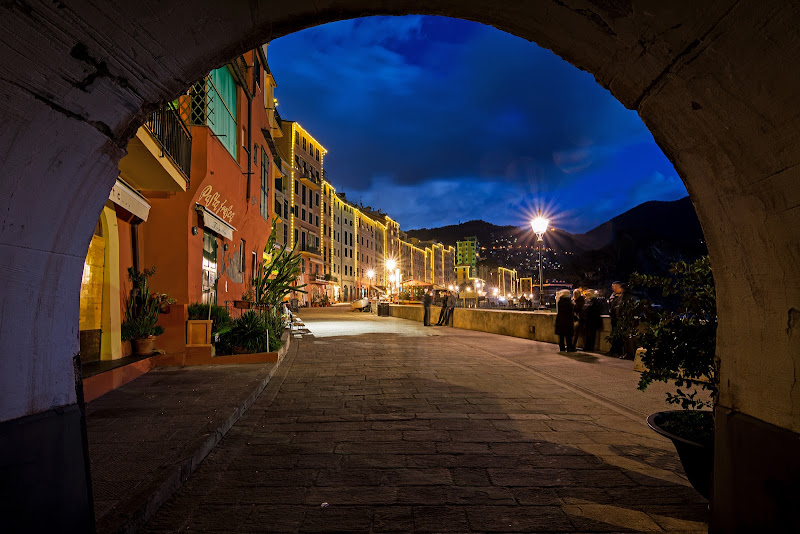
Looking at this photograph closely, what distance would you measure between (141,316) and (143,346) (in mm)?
533

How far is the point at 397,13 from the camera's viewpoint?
8.24 feet

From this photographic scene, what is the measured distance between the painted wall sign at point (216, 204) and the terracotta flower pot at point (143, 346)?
10.5 ft

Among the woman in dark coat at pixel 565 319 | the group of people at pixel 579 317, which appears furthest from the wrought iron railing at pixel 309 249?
the woman in dark coat at pixel 565 319

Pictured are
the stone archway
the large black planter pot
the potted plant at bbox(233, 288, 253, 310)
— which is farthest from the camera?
the potted plant at bbox(233, 288, 253, 310)

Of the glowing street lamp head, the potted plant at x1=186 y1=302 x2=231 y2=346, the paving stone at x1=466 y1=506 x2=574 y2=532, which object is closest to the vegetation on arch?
the paving stone at x1=466 y1=506 x2=574 y2=532

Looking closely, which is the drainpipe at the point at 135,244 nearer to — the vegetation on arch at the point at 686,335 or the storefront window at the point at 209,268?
the storefront window at the point at 209,268

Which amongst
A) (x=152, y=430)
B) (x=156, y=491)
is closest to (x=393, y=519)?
(x=156, y=491)

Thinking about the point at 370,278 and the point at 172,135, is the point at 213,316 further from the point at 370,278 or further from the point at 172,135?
the point at 370,278

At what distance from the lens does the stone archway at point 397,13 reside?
1.96 metres

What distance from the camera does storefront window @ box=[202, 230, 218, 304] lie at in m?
11.1

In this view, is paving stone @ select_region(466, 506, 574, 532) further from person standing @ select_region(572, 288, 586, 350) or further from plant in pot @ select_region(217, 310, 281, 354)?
person standing @ select_region(572, 288, 586, 350)

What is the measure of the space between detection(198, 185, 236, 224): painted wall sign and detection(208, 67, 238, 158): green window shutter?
1.33 metres

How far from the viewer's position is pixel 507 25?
2516 millimetres

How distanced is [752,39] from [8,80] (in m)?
3.04
